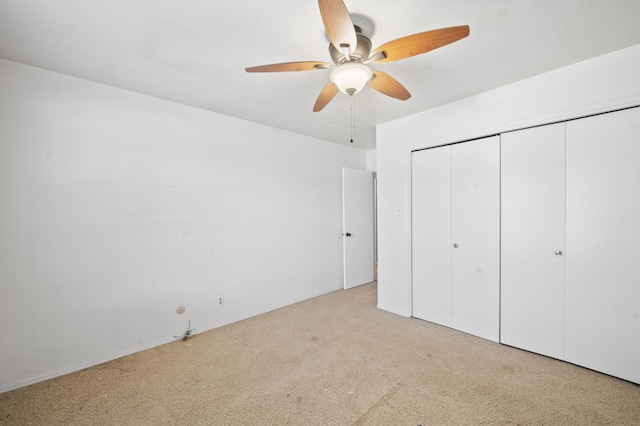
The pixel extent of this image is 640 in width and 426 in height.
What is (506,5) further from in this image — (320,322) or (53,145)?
(53,145)

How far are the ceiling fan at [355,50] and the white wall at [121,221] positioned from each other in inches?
64.0

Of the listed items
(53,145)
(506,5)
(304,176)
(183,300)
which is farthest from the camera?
(304,176)

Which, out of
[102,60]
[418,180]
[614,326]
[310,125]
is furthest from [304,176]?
[614,326]

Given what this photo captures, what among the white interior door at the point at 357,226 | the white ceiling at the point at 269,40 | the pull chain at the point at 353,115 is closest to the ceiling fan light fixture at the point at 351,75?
the white ceiling at the point at 269,40

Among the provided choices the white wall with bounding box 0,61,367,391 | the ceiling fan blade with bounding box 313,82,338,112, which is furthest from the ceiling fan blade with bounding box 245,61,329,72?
the white wall with bounding box 0,61,367,391

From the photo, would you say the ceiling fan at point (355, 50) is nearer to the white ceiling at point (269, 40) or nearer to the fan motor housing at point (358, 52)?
the fan motor housing at point (358, 52)

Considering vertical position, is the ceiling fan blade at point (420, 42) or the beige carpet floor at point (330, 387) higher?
the ceiling fan blade at point (420, 42)

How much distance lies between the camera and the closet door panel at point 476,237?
2529 millimetres

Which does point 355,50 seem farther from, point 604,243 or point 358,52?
point 604,243

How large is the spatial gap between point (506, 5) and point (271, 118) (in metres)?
2.35

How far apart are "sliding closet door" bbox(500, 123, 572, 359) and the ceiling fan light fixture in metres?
1.70

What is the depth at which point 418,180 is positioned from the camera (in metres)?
3.09

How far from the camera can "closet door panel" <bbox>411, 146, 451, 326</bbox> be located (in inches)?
113

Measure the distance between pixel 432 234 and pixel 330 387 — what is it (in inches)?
75.4
